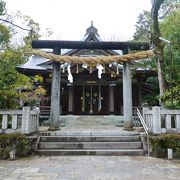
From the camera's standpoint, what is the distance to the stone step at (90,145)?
28.5 feet

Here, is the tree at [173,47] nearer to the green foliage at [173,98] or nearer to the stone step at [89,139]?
the green foliage at [173,98]

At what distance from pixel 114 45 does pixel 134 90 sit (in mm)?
10618

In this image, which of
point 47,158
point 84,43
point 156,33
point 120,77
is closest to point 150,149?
point 47,158

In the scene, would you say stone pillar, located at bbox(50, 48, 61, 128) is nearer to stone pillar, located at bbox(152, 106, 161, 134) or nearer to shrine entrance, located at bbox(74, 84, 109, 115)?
stone pillar, located at bbox(152, 106, 161, 134)

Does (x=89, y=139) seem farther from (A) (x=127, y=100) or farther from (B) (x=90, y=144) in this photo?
(A) (x=127, y=100)

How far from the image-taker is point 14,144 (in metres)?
7.87

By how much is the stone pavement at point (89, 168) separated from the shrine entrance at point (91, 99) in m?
12.8

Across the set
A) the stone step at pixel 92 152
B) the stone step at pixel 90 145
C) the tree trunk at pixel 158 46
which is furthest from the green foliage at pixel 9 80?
the tree trunk at pixel 158 46

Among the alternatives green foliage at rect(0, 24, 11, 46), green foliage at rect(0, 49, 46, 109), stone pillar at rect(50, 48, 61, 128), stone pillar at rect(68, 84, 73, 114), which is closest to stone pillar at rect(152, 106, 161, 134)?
stone pillar at rect(50, 48, 61, 128)

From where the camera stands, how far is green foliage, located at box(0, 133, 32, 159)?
7839 mm

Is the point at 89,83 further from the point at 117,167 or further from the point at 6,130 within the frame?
the point at 117,167

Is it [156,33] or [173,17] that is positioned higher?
[173,17]

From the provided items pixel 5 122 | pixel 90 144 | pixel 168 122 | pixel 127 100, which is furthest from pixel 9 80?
pixel 168 122

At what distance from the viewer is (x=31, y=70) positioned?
1867cm
